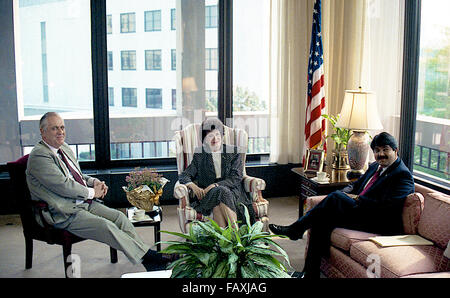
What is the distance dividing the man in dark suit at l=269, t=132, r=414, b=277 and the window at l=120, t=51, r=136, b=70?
9.11 feet

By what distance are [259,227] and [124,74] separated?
4.00 meters

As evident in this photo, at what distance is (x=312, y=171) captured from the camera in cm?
480

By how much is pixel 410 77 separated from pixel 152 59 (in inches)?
109

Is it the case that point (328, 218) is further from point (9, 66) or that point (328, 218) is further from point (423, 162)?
point (9, 66)

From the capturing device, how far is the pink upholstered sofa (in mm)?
3061

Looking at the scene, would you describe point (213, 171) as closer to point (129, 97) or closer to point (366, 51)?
point (129, 97)

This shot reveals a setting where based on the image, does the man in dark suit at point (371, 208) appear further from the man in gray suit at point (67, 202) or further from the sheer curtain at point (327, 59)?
the sheer curtain at point (327, 59)

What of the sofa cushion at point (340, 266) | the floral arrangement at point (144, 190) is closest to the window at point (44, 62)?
the floral arrangement at point (144, 190)

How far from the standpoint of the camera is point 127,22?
18.2 ft

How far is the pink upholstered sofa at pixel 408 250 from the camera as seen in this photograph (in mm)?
3061

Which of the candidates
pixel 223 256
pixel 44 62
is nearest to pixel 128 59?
pixel 44 62

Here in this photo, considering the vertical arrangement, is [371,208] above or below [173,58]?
below

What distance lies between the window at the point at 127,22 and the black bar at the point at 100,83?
196mm

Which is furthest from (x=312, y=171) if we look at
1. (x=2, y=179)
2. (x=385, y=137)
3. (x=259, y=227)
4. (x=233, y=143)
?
(x=2, y=179)
